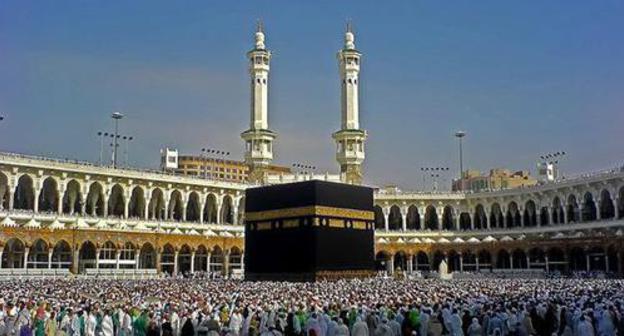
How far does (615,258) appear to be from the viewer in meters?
34.7

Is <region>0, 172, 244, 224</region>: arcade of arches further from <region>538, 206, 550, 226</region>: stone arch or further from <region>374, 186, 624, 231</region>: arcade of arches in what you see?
A: <region>538, 206, 550, 226</region>: stone arch

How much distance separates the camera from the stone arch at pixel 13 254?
32.2 m

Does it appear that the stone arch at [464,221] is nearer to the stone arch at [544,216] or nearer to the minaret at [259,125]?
the stone arch at [544,216]

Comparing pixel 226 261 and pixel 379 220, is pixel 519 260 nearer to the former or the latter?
pixel 379 220

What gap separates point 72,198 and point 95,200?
137 cm

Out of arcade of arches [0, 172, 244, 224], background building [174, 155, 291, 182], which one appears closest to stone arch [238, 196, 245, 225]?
arcade of arches [0, 172, 244, 224]

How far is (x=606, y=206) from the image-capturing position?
125 feet

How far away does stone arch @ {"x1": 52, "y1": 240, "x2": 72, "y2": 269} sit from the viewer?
111ft

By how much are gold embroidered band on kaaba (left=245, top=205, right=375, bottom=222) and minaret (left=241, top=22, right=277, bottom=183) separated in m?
14.5

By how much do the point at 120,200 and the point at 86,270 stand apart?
763 cm

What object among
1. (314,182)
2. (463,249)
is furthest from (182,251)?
(463,249)

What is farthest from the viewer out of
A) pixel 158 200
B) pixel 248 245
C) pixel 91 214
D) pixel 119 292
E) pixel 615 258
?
pixel 158 200

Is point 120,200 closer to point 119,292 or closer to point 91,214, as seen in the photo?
point 91,214

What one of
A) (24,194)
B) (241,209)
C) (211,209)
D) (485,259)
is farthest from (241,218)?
(485,259)
